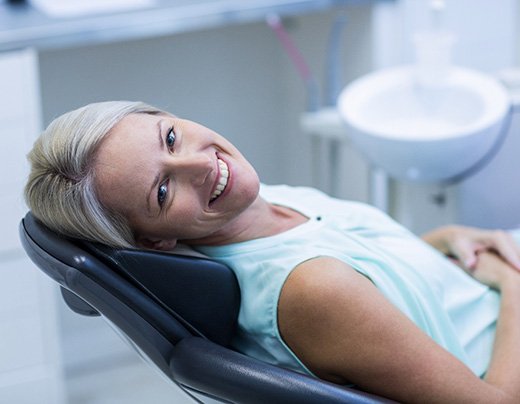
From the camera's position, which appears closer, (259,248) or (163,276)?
(163,276)

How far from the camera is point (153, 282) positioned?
45.7 inches

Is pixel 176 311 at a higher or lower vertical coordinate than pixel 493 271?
higher

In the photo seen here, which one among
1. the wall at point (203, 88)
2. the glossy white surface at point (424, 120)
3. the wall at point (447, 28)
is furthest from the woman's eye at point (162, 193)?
the wall at point (203, 88)

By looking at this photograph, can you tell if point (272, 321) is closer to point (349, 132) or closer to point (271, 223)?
point (271, 223)

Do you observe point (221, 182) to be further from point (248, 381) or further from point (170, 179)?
point (248, 381)

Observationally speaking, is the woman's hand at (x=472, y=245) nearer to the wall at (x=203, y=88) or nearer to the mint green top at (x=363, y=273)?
the mint green top at (x=363, y=273)

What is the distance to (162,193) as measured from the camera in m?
1.19

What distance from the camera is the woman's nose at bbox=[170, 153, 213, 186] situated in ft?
3.90

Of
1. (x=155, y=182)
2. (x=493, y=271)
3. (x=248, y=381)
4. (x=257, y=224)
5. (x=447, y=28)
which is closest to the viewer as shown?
(x=248, y=381)

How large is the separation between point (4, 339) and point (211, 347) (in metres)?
1.37

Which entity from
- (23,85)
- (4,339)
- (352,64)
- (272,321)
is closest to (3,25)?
(23,85)

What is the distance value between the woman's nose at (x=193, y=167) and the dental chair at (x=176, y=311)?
0.35ft

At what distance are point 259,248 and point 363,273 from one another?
0.15m

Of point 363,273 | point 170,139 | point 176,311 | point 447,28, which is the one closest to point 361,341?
point 363,273
